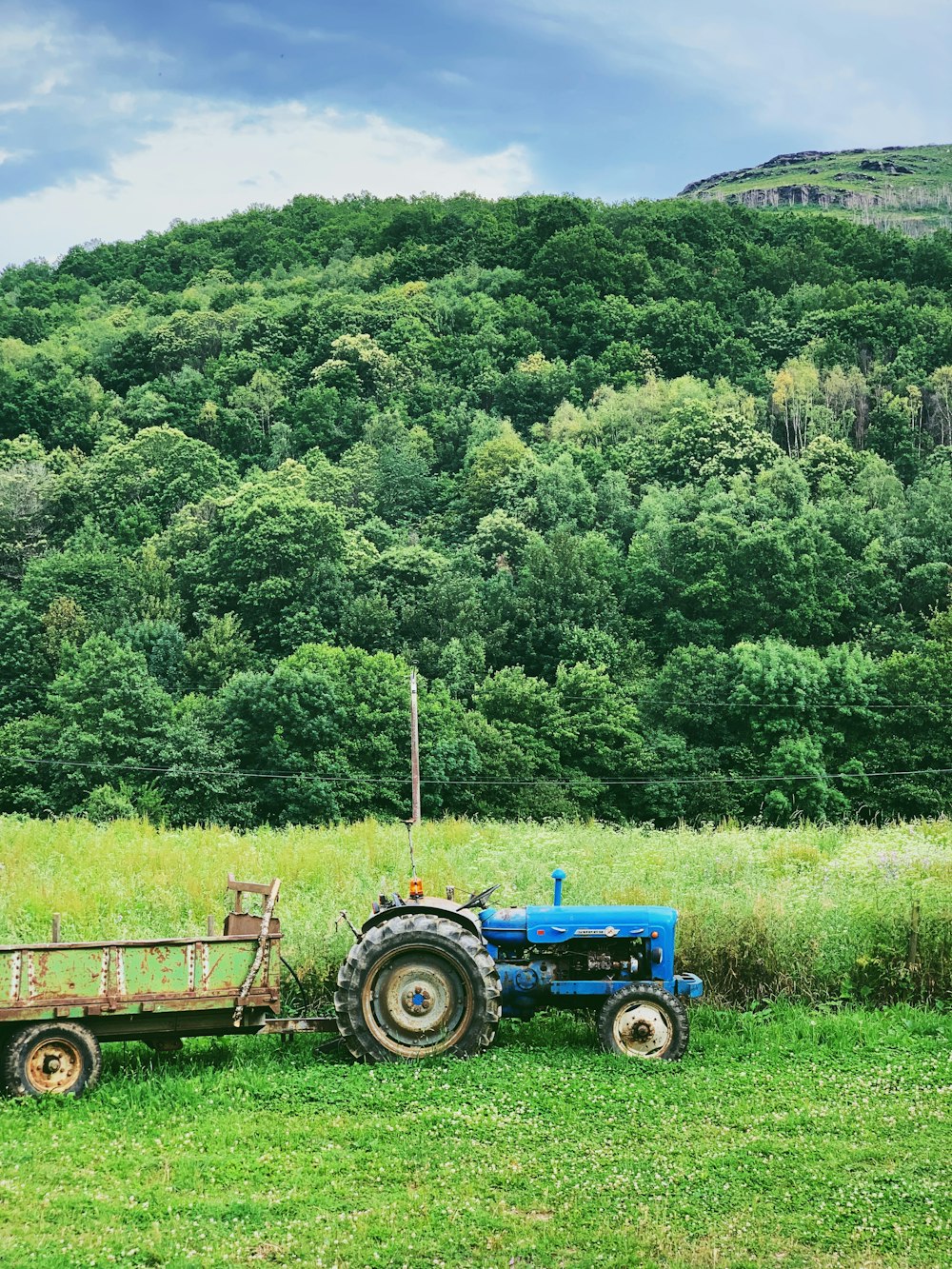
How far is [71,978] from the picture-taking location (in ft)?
32.4

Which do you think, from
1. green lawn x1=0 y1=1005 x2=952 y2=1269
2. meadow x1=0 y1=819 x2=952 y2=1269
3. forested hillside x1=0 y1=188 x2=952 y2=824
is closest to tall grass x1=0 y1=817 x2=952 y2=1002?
meadow x1=0 y1=819 x2=952 y2=1269

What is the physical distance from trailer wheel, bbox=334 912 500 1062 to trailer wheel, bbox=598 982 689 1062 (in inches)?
39.9

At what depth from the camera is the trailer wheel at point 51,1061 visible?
9.65 m

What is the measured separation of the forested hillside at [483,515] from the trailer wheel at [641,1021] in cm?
4203

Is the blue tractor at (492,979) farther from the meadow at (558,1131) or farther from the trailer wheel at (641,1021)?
the meadow at (558,1131)

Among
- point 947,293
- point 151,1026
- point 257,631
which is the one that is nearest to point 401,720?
point 257,631

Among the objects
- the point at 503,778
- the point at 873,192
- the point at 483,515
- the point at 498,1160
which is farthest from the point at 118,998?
the point at 873,192

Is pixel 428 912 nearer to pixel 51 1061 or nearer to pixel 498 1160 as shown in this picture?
pixel 498 1160

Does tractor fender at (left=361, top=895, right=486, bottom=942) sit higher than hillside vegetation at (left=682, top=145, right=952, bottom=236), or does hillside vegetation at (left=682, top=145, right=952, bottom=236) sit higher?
hillside vegetation at (left=682, top=145, right=952, bottom=236)

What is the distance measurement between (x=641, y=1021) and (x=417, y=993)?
1991 mm

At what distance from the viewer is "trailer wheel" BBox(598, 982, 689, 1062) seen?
35.2 feet

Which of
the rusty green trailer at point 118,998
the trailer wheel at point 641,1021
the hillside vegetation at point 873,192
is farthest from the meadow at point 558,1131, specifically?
the hillside vegetation at point 873,192

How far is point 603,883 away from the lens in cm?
1634

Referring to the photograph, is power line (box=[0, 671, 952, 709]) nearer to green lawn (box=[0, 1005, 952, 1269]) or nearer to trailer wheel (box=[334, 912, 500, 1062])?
green lawn (box=[0, 1005, 952, 1269])
